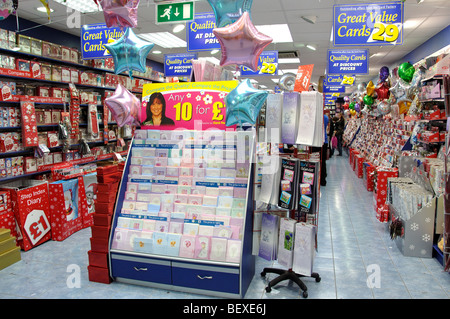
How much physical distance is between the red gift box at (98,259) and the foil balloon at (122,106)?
1.46 m

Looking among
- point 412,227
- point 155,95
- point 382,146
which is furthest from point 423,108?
point 155,95

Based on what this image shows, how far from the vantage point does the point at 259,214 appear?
3.64 metres

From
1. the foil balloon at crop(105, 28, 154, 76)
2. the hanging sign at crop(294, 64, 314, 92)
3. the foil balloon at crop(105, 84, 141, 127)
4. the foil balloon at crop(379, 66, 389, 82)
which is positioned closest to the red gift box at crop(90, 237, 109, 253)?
the foil balloon at crop(105, 84, 141, 127)

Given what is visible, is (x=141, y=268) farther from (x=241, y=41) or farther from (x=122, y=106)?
(x=241, y=41)

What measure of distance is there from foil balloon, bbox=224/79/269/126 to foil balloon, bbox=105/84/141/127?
4.18 ft

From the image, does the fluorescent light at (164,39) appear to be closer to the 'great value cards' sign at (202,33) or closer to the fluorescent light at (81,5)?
the 'great value cards' sign at (202,33)

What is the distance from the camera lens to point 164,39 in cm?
856

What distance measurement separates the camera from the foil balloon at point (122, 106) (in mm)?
3775

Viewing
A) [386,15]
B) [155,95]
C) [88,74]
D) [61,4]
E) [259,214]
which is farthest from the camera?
[88,74]

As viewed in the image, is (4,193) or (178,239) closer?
(178,239)

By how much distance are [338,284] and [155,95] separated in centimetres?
299

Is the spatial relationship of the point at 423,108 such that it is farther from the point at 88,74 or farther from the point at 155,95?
the point at 88,74

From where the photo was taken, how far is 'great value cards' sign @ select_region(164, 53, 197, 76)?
8344 mm

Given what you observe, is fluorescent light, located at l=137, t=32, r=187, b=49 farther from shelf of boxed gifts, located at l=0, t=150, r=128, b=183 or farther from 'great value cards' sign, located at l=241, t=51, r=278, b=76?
shelf of boxed gifts, located at l=0, t=150, r=128, b=183
